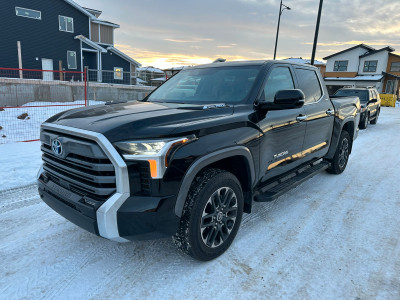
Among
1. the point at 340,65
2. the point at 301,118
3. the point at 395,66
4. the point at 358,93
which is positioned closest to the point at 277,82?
the point at 301,118

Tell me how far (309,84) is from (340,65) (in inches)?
1839

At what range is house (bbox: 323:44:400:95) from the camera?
136ft

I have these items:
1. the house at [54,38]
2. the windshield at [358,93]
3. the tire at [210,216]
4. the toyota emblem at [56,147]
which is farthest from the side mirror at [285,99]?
the house at [54,38]

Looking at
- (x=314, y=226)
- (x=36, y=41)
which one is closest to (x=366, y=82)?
(x=36, y=41)

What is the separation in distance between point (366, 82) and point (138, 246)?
4683 centimetres

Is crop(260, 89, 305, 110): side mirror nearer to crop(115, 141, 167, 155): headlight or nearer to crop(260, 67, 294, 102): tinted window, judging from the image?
crop(260, 67, 294, 102): tinted window

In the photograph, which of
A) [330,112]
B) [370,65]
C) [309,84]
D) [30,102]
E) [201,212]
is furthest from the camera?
[370,65]

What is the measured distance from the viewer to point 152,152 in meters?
2.12

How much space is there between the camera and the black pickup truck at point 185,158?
6.95ft

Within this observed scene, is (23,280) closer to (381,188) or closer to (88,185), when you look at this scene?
(88,185)

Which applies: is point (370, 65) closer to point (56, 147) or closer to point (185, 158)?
point (185, 158)

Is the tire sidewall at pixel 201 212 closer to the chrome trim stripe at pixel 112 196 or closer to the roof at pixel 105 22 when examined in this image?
the chrome trim stripe at pixel 112 196

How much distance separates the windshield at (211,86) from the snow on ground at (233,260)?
5.05 ft

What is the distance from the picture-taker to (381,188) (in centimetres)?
477
